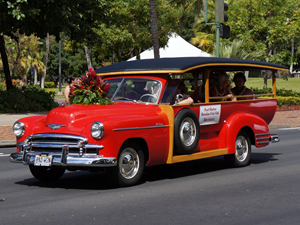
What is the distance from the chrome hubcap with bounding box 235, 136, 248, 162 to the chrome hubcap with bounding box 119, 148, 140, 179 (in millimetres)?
2918

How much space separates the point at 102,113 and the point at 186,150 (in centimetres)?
173

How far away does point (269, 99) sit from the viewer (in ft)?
35.3

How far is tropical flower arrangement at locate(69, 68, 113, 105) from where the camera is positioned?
789 centimetres

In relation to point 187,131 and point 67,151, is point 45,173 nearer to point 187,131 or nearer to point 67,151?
point 67,151

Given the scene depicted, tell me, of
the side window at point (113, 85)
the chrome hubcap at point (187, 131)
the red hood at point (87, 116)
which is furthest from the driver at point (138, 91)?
the chrome hubcap at point (187, 131)

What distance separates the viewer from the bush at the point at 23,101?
22.4 m

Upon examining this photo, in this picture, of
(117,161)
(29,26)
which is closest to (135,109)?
(117,161)

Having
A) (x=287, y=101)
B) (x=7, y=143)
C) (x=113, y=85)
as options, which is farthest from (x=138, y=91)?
(x=287, y=101)

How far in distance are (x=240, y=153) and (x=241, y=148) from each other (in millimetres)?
105

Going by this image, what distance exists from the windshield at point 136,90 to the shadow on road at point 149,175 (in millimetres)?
1429

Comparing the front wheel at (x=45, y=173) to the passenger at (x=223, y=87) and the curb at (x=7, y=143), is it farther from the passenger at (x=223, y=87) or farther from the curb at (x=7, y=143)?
the curb at (x=7, y=143)

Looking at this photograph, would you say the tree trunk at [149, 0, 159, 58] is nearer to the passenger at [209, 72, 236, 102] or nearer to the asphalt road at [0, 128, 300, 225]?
the passenger at [209, 72, 236, 102]

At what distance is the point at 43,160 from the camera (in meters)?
7.04

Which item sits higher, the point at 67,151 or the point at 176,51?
the point at 176,51
